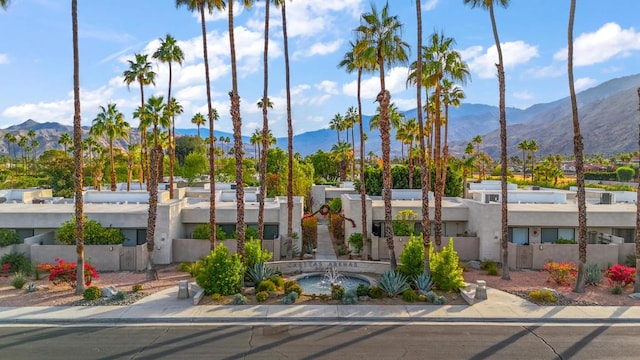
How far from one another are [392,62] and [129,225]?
60.6ft

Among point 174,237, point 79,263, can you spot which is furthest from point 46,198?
point 79,263

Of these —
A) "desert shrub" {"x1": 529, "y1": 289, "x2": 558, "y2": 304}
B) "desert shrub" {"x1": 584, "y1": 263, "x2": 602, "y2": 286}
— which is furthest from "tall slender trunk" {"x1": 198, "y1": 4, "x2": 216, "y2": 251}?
"desert shrub" {"x1": 584, "y1": 263, "x2": 602, "y2": 286}

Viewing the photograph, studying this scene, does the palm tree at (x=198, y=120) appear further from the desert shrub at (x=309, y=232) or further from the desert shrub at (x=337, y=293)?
the desert shrub at (x=337, y=293)

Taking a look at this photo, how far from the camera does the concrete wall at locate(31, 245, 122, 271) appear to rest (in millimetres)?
25719

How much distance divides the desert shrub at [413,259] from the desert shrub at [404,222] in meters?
6.60

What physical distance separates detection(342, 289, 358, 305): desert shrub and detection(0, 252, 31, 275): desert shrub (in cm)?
1784

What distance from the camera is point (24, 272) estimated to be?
24734mm

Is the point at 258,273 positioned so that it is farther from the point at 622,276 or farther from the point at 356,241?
the point at 622,276

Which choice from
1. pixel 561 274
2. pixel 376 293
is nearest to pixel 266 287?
pixel 376 293

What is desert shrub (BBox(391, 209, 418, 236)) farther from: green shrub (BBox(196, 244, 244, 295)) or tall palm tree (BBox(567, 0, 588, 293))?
green shrub (BBox(196, 244, 244, 295))

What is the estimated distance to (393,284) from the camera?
20750 millimetres

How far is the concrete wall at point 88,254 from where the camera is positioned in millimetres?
25719

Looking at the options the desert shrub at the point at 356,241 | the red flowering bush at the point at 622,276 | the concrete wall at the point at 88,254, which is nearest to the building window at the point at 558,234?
the red flowering bush at the point at 622,276

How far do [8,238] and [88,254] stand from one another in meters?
4.60
